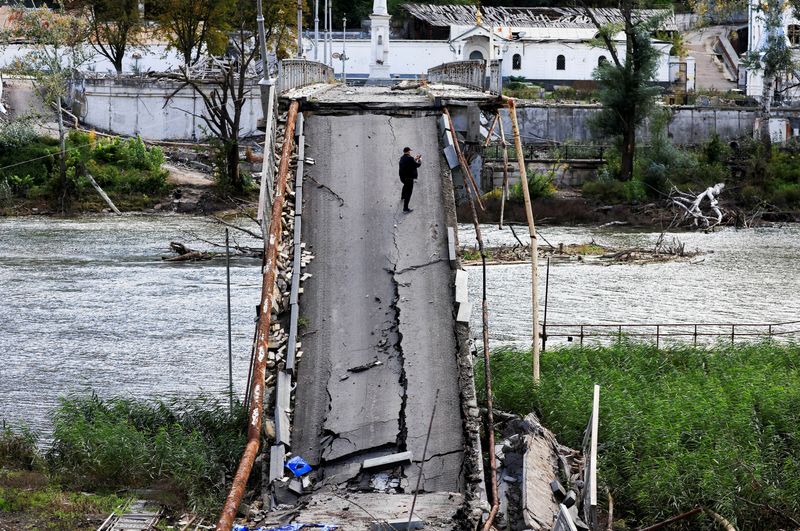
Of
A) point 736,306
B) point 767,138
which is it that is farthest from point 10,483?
point 767,138

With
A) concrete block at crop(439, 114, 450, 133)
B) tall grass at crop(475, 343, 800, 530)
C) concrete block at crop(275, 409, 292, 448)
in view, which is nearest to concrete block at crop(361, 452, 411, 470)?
concrete block at crop(275, 409, 292, 448)

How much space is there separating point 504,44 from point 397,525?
67.9 meters

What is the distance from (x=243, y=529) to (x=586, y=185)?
42208 millimetres

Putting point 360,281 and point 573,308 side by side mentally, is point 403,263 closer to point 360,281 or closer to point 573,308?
point 360,281

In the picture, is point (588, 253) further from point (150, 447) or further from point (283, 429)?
point (283, 429)

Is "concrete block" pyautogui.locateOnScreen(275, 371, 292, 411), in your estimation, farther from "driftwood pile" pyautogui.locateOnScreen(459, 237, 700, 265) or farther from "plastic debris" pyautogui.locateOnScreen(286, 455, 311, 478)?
"driftwood pile" pyautogui.locateOnScreen(459, 237, 700, 265)

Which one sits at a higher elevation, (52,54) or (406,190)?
(52,54)

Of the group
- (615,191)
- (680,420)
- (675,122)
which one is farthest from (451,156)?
(675,122)

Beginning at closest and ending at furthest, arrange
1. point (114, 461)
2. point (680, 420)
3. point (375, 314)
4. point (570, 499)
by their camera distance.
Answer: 1. point (570, 499)
2. point (114, 461)
3. point (375, 314)
4. point (680, 420)

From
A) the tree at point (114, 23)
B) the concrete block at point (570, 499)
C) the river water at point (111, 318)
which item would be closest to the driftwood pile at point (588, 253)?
the river water at point (111, 318)

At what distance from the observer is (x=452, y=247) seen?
19516mm

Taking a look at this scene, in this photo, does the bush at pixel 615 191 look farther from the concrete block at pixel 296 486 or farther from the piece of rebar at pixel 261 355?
the concrete block at pixel 296 486

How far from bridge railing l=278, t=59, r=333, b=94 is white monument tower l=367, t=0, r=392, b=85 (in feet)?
128

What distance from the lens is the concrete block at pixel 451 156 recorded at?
72.0ft
